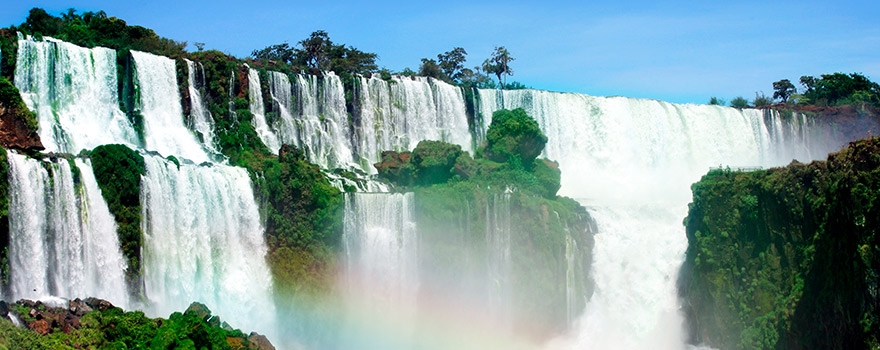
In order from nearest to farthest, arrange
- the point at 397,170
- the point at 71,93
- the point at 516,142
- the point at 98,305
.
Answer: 1. the point at 98,305
2. the point at 71,93
3. the point at 397,170
4. the point at 516,142

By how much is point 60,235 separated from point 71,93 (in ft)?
31.0

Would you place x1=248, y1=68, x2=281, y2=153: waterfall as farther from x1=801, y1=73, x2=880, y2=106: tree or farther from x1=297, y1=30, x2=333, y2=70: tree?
x1=801, y1=73, x2=880, y2=106: tree

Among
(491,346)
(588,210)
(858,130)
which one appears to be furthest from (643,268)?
(858,130)

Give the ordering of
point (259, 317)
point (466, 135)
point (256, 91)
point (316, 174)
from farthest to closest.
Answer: point (466, 135), point (256, 91), point (316, 174), point (259, 317)

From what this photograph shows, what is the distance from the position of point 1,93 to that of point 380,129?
17828 millimetres

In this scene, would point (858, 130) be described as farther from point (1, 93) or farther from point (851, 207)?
point (1, 93)

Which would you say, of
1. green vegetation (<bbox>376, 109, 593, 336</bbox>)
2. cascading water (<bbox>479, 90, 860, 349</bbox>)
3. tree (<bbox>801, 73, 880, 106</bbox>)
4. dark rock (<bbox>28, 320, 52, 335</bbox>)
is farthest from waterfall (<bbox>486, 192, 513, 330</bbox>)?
tree (<bbox>801, 73, 880, 106</bbox>)

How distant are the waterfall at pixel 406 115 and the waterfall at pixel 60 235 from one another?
1570 centimetres

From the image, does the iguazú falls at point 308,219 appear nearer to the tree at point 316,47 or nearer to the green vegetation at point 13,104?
the green vegetation at point 13,104

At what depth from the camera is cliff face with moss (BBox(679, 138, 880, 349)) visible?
85.0 ft

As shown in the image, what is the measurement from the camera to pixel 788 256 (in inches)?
1184

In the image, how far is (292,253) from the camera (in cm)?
3158

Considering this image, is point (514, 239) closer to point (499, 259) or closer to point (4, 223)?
point (499, 259)

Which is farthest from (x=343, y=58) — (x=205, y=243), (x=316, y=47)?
(x=205, y=243)
